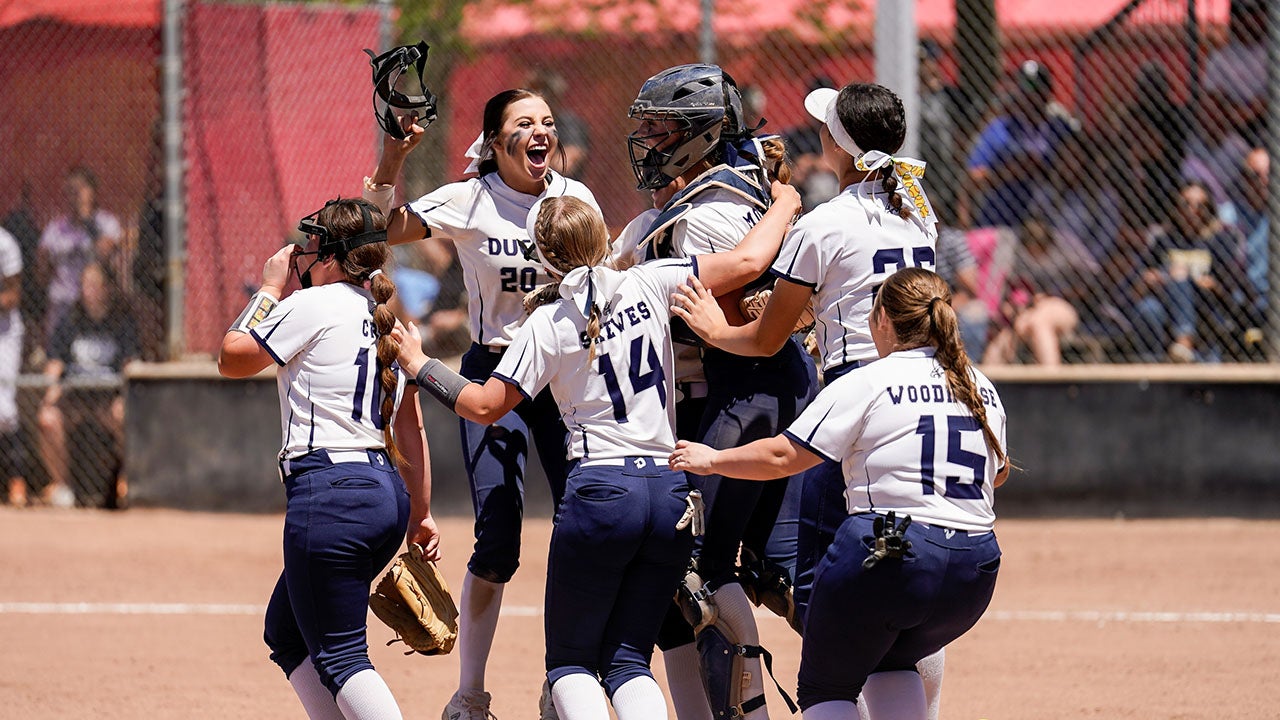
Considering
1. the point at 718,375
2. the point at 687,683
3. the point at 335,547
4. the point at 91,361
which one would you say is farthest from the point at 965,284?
the point at 335,547

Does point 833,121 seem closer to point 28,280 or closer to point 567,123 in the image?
point 567,123

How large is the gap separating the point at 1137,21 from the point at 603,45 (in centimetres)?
373

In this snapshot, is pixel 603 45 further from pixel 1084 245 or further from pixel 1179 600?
pixel 1179 600

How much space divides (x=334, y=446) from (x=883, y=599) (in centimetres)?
162

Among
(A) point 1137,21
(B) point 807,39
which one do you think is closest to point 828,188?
(B) point 807,39

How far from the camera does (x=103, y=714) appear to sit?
553 cm

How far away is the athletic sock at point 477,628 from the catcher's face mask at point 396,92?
155 centimetres

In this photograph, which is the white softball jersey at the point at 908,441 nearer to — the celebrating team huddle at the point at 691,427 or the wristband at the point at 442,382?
the celebrating team huddle at the point at 691,427

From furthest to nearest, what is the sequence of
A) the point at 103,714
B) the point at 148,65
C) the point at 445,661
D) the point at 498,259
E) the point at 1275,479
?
the point at 148,65
the point at 1275,479
the point at 445,661
the point at 103,714
the point at 498,259

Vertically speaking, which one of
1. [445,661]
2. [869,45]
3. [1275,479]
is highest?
[869,45]

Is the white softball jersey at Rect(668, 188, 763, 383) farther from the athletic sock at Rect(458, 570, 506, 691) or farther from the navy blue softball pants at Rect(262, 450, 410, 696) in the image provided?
the athletic sock at Rect(458, 570, 506, 691)

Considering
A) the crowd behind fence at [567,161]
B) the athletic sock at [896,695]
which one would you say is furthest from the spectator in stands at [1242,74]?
the athletic sock at [896,695]

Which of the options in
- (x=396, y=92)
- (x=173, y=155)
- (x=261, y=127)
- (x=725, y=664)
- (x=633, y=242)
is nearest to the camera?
(x=725, y=664)

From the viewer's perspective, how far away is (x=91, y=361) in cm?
1030
